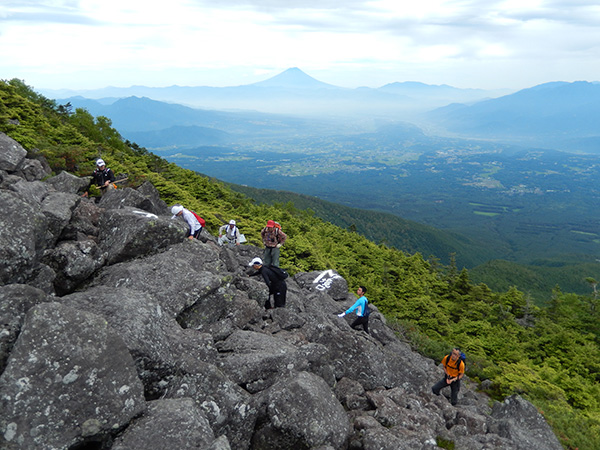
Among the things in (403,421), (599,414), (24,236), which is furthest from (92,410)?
(599,414)

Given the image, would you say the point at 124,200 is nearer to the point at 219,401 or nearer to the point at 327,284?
the point at 219,401

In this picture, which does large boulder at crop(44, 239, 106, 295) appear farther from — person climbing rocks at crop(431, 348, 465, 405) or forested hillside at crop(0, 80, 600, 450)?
forested hillside at crop(0, 80, 600, 450)

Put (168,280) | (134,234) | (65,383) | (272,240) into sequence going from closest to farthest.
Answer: (65,383)
(168,280)
(134,234)
(272,240)

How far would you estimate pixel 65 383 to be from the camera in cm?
603

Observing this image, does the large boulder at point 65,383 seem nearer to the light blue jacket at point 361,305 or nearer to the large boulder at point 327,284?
the light blue jacket at point 361,305

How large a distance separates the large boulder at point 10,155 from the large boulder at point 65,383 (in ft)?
51.1

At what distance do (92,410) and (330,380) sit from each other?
6768 mm

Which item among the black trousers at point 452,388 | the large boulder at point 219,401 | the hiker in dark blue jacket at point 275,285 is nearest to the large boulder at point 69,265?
the large boulder at point 219,401

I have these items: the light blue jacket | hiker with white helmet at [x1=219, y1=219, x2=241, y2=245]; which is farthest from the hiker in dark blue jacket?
hiker with white helmet at [x1=219, y1=219, x2=241, y2=245]

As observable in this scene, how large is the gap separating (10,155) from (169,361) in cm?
1704

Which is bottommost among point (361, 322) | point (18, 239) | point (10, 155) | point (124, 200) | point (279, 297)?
point (361, 322)

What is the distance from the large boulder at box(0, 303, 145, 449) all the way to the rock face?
0.06 feet

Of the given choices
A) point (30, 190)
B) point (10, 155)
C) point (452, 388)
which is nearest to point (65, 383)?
point (30, 190)

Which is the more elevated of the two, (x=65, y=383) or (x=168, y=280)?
(x=65, y=383)
